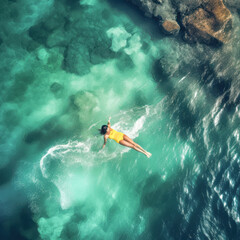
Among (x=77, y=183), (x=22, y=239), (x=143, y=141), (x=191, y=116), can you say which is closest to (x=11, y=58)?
(x=77, y=183)

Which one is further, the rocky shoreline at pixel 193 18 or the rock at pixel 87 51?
the rocky shoreline at pixel 193 18

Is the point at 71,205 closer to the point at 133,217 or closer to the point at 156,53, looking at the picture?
the point at 133,217

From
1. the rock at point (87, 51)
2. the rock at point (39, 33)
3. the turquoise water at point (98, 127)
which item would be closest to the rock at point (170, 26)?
the turquoise water at point (98, 127)

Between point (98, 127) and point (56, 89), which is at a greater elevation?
point (56, 89)

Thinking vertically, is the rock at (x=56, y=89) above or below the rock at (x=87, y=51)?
below

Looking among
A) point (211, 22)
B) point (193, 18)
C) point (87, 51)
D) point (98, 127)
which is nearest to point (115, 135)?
point (98, 127)

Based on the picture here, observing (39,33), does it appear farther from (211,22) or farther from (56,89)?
(211,22)

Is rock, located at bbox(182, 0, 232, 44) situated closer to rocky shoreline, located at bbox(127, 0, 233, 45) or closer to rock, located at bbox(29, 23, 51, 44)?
rocky shoreline, located at bbox(127, 0, 233, 45)

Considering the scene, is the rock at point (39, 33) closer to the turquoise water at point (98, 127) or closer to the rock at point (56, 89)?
the turquoise water at point (98, 127)
